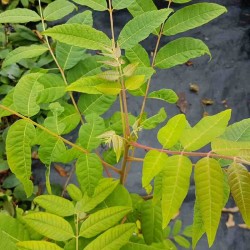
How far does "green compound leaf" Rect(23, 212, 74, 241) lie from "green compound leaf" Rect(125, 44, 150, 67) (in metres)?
0.51

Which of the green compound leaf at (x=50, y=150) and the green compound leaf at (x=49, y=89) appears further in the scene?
the green compound leaf at (x=49, y=89)

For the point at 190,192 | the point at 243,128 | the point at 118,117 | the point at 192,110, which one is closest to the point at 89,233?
the point at 118,117

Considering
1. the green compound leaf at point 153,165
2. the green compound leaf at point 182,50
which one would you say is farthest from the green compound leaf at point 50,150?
the green compound leaf at point 182,50

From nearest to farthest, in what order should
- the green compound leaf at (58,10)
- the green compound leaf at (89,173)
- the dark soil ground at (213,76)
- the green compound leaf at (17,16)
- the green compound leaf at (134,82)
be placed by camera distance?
the green compound leaf at (134,82) < the green compound leaf at (89,173) < the green compound leaf at (17,16) < the green compound leaf at (58,10) < the dark soil ground at (213,76)

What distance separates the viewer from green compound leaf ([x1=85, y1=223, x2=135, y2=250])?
3.13 ft

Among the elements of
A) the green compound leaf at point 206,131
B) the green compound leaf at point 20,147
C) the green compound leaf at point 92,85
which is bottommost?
the green compound leaf at point 20,147

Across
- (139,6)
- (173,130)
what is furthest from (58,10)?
(173,130)

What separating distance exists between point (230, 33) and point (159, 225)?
8.56 ft

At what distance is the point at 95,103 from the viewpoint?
1218 mm

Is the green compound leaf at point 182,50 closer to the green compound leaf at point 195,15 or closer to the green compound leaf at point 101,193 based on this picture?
the green compound leaf at point 195,15

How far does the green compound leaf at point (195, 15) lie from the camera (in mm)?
1104

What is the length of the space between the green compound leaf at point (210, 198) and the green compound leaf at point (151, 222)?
0.39 meters

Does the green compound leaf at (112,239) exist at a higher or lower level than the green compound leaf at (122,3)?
lower

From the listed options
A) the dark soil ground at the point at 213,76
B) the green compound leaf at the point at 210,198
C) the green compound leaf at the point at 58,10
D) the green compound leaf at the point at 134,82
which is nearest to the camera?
the green compound leaf at the point at 210,198
